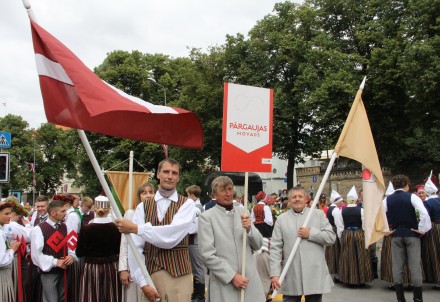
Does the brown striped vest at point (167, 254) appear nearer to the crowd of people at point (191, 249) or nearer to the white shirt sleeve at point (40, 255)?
the crowd of people at point (191, 249)

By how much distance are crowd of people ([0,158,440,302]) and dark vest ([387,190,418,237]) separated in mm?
17

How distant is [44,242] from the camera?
661 cm

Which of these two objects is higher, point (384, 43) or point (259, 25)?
point (259, 25)

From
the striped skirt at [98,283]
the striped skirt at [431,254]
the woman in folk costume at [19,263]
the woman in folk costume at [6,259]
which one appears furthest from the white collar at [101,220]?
the striped skirt at [431,254]

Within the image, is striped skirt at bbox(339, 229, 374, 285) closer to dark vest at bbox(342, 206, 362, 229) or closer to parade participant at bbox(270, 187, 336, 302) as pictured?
dark vest at bbox(342, 206, 362, 229)

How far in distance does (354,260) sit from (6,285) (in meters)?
6.97

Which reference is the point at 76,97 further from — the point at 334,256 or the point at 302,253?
the point at 334,256

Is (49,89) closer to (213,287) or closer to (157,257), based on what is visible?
(157,257)

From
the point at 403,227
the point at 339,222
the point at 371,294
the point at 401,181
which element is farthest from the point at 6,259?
the point at 339,222

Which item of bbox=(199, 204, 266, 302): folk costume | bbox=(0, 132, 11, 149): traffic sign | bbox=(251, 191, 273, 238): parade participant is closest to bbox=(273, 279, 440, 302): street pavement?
bbox=(251, 191, 273, 238): parade participant

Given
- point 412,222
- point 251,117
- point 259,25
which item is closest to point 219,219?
point 251,117

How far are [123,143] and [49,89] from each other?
3414 cm

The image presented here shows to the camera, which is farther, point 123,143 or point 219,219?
point 123,143

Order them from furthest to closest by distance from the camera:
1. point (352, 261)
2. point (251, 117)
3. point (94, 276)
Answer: point (352, 261)
point (94, 276)
point (251, 117)
